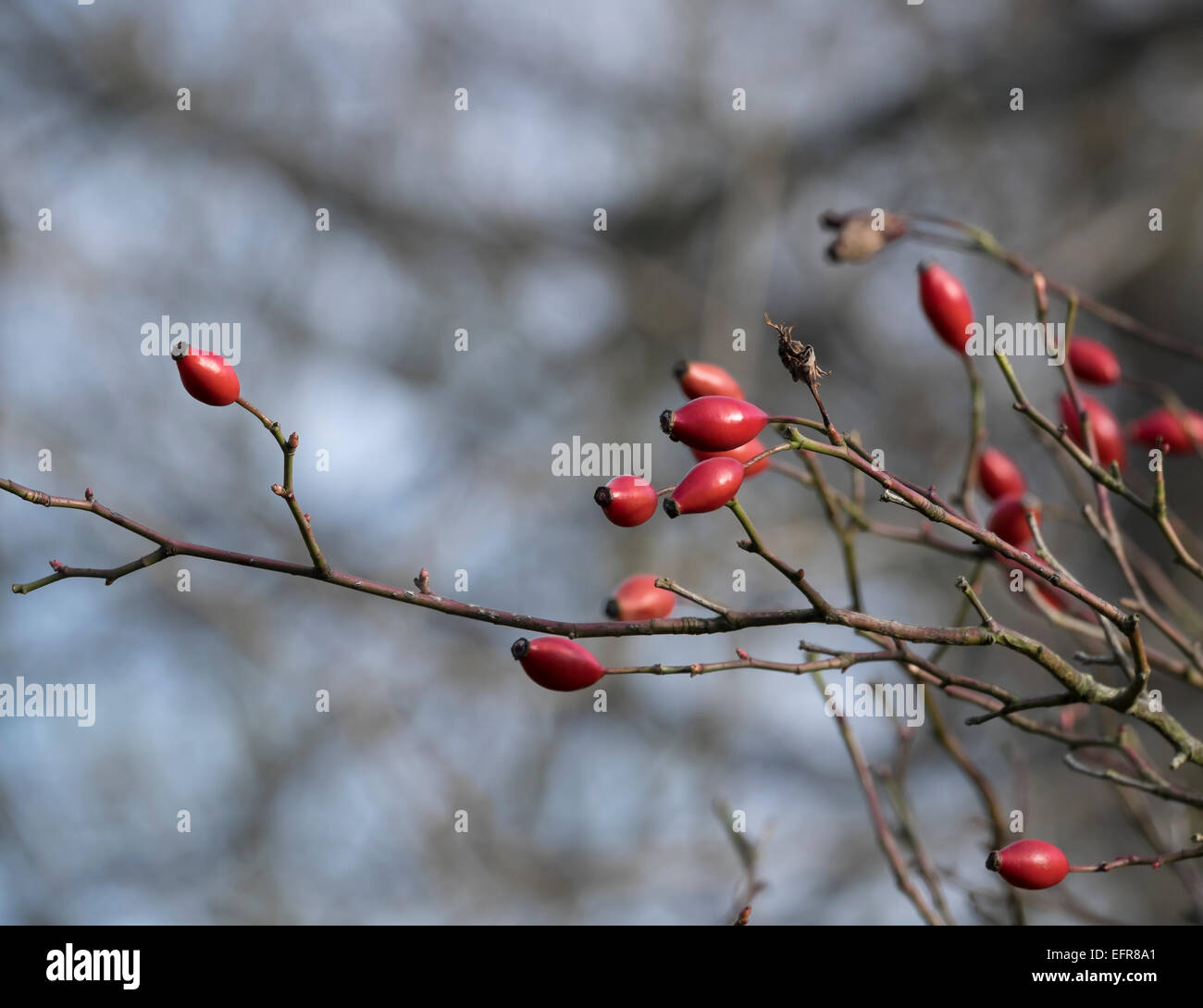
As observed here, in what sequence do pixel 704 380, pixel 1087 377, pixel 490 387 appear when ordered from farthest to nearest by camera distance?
pixel 490 387 → pixel 1087 377 → pixel 704 380

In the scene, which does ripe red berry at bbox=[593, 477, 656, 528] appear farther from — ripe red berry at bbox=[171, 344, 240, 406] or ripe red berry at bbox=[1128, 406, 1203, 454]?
ripe red berry at bbox=[1128, 406, 1203, 454]

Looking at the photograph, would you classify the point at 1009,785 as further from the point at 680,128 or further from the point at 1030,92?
the point at 680,128

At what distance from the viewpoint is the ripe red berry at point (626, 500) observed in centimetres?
70

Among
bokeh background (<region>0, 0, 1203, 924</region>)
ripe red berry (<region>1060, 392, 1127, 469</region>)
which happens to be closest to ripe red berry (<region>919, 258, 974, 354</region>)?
ripe red berry (<region>1060, 392, 1127, 469</region>)

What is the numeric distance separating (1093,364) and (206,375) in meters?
1.00

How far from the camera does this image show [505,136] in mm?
5758

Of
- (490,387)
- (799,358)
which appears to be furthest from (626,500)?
(490,387)

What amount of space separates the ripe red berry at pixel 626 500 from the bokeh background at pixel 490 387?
375 centimetres

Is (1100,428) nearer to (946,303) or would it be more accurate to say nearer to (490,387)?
(946,303)

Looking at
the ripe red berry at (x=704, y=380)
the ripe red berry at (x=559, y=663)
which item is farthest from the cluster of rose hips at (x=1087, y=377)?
the ripe red berry at (x=559, y=663)

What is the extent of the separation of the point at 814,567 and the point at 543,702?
1608 mm

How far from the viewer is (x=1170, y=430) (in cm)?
115

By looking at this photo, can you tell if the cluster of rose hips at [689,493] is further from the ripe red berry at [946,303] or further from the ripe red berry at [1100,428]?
the ripe red berry at [1100,428]
